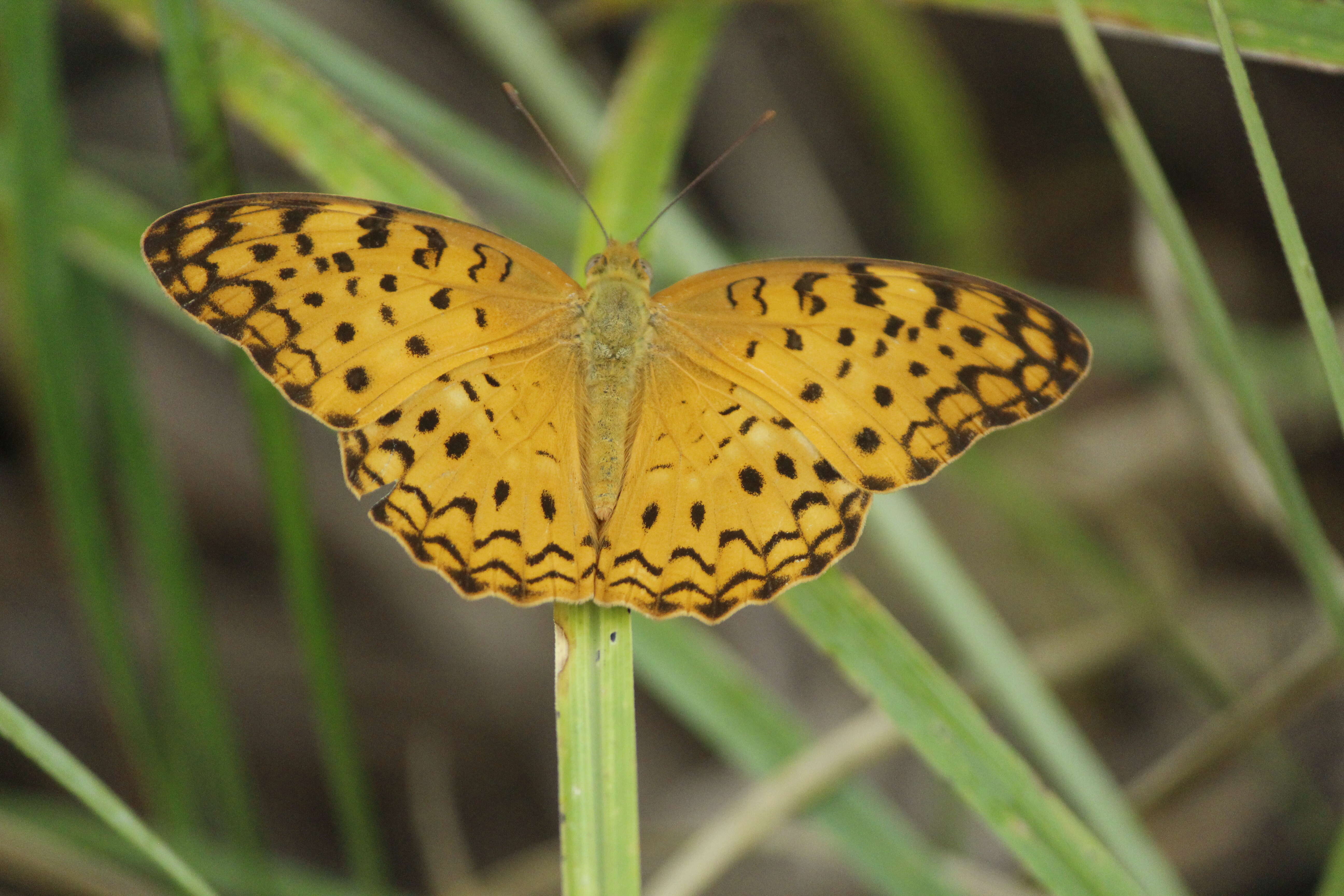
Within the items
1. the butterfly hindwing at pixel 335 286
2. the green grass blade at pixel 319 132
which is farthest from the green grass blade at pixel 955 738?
the green grass blade at pixel 319 132

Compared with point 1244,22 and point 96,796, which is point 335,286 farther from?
point 1244,22

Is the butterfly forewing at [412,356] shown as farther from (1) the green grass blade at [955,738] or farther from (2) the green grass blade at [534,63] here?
(2) the green grass blade at [534,63]

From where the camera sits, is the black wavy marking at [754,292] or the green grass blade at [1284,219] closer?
the green grass blade at [1284,219]

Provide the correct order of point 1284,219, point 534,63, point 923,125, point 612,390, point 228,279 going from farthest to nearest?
Answer: point 923,125 < point 534,63 < point 612,390 < point 228,279 < point 1284,219

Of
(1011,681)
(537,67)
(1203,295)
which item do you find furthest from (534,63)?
(1011,681)

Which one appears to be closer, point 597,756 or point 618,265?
point 597,756
